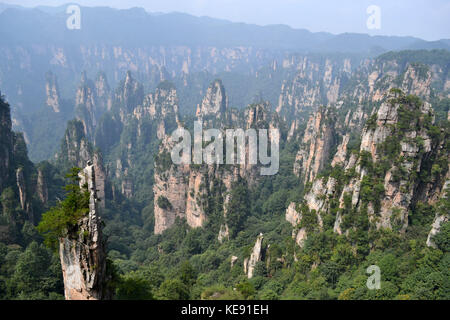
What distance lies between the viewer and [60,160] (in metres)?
94.4

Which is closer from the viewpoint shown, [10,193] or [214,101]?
[10,193]

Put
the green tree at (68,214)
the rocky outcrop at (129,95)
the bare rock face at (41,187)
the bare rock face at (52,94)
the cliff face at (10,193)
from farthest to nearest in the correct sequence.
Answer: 1. the bare rock face at (52,94)
2. the rocky outcrop at (129,95)
3. the bare rock face at (41,187)
4. the cliff face at (10,193)
5. the green tree at (68,214)

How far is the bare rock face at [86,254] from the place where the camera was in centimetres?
1906

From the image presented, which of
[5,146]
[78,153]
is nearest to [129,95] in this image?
[78,153]

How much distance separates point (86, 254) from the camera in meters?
19.1

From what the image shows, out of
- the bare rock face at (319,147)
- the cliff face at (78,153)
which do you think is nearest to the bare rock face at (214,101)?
the cliff face at (78,153)

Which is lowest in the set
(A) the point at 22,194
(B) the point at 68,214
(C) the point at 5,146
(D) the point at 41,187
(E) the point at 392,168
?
(D) the point at 41,187

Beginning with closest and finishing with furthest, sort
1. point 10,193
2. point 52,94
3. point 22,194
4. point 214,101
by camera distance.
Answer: point 10,193
point 22,194
point 214,101
point 52,94

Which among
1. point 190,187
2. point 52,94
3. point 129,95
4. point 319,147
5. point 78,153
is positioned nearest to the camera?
point 190,187

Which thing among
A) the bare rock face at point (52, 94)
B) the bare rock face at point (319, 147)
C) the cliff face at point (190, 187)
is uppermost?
the bare rock face at point (52, 94)

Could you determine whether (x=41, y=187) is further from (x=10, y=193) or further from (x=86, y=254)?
(x=86, y=254)

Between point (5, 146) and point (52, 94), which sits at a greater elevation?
point (52, 94)

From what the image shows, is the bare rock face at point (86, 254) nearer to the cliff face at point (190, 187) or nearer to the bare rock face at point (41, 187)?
the cliff face at point (190, 187)

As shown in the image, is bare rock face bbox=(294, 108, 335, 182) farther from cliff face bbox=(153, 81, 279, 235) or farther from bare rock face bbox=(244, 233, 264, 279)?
bare rock face bbox=(244, 233, 264, 279)
